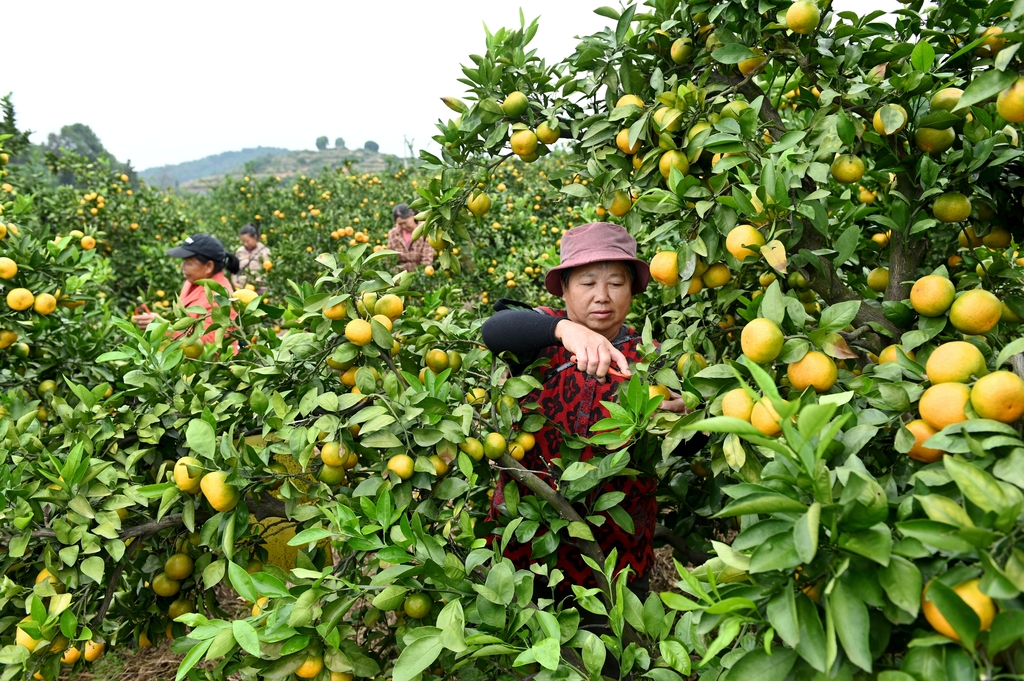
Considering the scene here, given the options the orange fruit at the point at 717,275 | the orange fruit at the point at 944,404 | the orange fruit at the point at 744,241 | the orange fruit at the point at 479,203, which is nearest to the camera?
the orange fruit at the point at 944,404

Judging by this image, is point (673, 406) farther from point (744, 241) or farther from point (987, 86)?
point (987, 86)

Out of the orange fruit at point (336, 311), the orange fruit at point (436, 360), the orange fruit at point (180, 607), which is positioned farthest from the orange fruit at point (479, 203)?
the orange fruit at point (180, 607)

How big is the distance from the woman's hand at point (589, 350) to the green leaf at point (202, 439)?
31.4 inches

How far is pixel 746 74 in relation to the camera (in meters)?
1.47

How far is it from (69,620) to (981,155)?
6.43 feet

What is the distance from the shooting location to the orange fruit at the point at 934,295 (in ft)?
3.23

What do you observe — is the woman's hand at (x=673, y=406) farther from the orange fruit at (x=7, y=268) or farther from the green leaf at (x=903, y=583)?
the orange fruit at (x=7, y=268)

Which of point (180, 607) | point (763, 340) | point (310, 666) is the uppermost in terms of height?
point (763, 340)

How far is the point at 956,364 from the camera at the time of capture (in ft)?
2.67

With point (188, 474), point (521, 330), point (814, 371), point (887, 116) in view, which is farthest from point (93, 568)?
point (887, 116)

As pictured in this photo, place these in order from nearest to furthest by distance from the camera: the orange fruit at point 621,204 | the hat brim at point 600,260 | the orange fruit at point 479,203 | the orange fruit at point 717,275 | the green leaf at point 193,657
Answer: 1. the green leaf at point 193,657
2. the orange fruit at point 717,275
3. the orange fruit at point 621,204
4. the hat brim at point 600,260
5. the orange fruit at point 479,203

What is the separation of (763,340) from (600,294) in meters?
0.72

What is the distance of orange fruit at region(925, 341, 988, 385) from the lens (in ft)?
2.64

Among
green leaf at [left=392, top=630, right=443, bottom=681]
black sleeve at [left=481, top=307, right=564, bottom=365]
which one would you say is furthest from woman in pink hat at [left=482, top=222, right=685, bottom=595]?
green leaf at [left=392, top=630, right=443, bottom=681]
